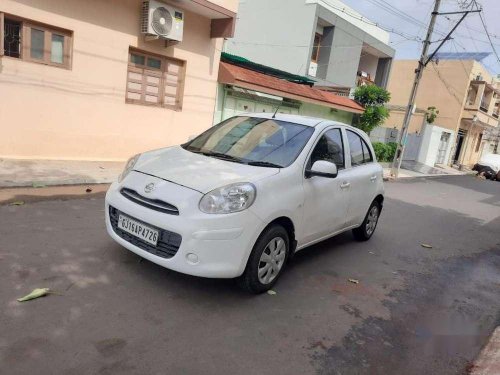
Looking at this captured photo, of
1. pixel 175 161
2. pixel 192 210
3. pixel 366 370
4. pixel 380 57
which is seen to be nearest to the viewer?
pixel 366 370

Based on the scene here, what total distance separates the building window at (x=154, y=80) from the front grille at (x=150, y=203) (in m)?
6.65

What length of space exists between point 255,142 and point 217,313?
73.8 inches

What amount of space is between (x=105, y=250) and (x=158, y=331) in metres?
1.61

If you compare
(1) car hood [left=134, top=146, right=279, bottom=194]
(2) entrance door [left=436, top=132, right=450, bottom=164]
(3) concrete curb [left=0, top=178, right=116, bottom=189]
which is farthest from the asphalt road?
(2) entrance door [left=436, top=132, right=450, bottom=164]

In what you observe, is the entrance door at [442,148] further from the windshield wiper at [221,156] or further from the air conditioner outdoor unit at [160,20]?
the windshield wiper at [221,156]

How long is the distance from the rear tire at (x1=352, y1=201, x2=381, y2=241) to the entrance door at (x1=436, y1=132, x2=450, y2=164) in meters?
25.1

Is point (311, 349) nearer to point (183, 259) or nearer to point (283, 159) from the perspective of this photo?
point (183, 259)

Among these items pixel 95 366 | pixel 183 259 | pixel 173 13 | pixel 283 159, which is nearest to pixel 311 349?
pixel 183 259

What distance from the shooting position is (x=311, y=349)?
3.20 meters

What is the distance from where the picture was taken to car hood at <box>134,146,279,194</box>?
359 cm

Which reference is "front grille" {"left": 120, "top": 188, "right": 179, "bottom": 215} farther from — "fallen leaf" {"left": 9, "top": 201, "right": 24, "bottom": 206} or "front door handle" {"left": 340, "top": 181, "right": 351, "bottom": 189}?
"fallen leaf" {"left": 9, "top": 201, "right": 24, "bottom": 206}

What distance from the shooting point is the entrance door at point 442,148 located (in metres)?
29.0

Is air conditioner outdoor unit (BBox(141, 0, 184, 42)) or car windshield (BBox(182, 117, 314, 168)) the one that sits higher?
air conditioner outdoor unit (BBox(141, 0, 184, 42))

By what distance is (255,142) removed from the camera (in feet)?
14.7
